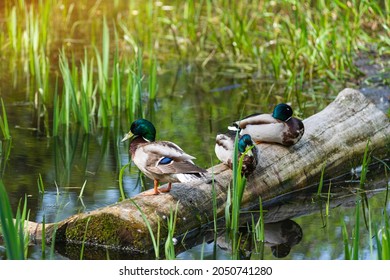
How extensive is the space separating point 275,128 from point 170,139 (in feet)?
4.95

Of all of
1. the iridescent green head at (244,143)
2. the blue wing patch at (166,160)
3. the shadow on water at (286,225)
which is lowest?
the shadow on water at (286,225)

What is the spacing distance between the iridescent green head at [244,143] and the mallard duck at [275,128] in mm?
414

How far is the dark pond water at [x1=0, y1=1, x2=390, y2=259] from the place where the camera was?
615cm

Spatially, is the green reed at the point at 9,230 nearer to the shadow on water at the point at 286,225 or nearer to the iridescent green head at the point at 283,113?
the shadow on water at the point at 286,225

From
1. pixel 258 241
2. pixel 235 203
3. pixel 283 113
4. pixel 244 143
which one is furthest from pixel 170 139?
pixel 235 203

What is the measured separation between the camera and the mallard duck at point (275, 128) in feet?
23.0

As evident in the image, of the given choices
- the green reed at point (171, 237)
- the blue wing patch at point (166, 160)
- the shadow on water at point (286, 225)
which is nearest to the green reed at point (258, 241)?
the shadow on water at point (286, 225)

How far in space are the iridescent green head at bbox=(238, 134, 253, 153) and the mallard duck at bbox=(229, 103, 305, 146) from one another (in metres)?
0.41

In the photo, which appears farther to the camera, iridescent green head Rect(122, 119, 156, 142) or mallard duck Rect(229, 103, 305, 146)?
mallard duck Rect(229, 103, 305, 146)

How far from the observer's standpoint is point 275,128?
23.1ft

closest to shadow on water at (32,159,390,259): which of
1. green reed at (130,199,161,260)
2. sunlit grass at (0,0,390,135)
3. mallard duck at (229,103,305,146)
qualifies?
green reed at (130,199,161,260)

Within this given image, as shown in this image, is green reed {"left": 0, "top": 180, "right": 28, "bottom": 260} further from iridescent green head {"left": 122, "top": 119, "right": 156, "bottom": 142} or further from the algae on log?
iridescent green head {"left": 122, "top": 119, "right": 156, "bottom": 142}

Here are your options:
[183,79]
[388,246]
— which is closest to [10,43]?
[183,79]
